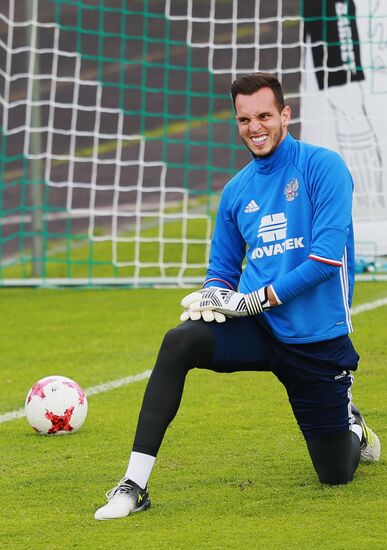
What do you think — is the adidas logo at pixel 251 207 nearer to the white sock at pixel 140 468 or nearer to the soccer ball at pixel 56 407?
the white sock at pixel 140 468

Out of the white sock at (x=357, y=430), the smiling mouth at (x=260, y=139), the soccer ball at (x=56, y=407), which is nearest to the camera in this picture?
the smiling mouth at (x=260, y=139)

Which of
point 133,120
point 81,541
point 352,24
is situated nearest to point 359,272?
point 352,24

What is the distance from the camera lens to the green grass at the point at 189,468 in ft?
13.4

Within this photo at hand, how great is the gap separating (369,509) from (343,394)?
51cm

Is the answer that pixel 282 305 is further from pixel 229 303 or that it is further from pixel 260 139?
pixel 260 139

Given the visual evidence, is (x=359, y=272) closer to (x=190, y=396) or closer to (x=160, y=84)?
(x=190, y=396)

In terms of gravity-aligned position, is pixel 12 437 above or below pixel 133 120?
below

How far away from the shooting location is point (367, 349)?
7.80 metres

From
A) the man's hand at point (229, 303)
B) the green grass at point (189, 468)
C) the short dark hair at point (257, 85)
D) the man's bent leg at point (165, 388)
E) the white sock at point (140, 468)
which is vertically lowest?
the green grass at point (189, 468)

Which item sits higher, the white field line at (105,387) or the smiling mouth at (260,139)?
the smiling mouth at (260,139)

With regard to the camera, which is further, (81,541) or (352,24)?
(352,24)

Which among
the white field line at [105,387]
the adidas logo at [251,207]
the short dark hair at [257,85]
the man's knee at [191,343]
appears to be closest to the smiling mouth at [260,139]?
the short dark hair at [257,85]

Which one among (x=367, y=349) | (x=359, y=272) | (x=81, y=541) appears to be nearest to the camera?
(x=81, y=541)

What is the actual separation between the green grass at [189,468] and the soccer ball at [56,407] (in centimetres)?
7
